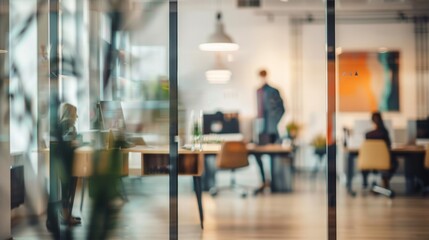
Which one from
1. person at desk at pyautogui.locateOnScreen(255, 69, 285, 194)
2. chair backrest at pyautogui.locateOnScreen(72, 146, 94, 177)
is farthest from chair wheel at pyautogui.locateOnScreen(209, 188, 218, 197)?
chair backrest at pyautogui.locateOnScreen(72, 146, 94, 177)

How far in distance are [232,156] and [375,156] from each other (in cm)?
211

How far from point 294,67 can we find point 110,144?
9545 millimetres

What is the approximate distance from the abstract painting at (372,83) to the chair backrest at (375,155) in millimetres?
1880

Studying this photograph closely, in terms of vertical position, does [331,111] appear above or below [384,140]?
above

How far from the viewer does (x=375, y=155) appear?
24.9 feet

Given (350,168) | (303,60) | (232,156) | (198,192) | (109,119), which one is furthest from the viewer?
(303,60)

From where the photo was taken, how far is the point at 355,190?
314 inches

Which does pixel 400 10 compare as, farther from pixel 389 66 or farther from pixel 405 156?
pixel 405 156

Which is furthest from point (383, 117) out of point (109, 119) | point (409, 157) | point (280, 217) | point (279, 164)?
point (109, 119)

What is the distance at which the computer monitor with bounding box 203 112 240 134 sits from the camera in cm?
689

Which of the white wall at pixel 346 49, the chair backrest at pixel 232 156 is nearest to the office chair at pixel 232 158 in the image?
the chair backrest at pixel 232 156

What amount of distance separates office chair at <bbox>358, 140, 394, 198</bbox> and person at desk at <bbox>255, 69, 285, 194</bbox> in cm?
146

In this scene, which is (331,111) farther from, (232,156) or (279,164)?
(279,164)

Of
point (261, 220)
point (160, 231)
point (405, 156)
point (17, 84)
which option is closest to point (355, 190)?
point (405, 156)
